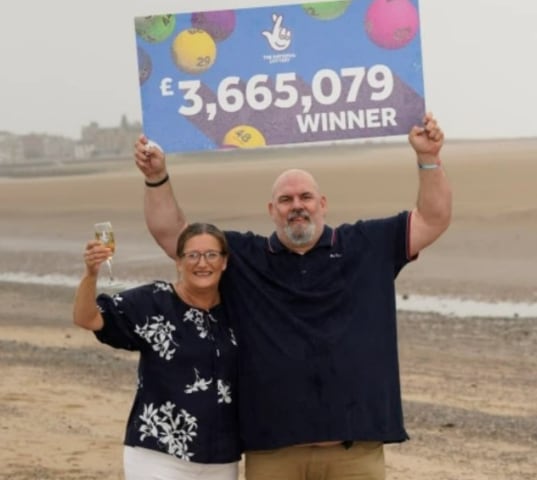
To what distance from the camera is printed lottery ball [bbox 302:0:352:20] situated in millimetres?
5914

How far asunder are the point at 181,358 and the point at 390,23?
1913 mm

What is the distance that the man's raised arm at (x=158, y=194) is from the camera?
558 centimetres

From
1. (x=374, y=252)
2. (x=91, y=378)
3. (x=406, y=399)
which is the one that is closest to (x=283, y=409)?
(x=374, y=252)

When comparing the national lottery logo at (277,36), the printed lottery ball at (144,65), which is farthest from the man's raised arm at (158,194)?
the national lottery logo at (277,36)

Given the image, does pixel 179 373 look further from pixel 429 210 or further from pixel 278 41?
pixel 278 41

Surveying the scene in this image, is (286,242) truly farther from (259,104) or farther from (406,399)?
(406,399)

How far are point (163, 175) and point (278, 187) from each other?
1.91 feet

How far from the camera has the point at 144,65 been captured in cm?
590

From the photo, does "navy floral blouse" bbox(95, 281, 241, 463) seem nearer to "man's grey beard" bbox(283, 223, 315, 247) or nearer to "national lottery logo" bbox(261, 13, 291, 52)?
"man's grey beard" bbox(283, 223, 315, 247)

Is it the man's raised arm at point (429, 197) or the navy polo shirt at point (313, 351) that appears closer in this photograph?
the navy polo shirt at point (313, 351)

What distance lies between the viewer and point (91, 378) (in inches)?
482

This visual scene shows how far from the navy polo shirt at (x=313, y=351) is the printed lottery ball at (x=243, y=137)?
2.65 ft

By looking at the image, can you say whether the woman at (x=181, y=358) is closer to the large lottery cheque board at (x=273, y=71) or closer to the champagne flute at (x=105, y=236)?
the champagne flute at (x=105, y=236)

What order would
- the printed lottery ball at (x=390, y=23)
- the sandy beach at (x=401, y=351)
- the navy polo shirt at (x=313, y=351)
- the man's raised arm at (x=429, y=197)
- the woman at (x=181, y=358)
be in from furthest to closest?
the sandy beach at (x=401, y=351)
the printed lottery ball at (x=390, y=23)
the man's raised arm at (x=429, y=197)
the navy polo shirt at (x=313, y=351)
the woman at (x=181, y=358)
